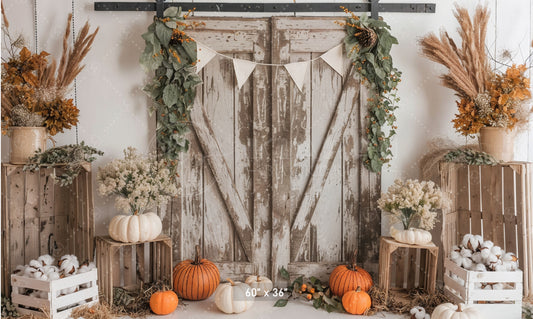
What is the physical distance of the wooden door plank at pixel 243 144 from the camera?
335 cm

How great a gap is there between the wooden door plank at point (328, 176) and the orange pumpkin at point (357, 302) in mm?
533

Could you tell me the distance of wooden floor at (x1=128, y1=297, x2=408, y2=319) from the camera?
2.84 m

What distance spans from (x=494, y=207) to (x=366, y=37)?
1.53 meters

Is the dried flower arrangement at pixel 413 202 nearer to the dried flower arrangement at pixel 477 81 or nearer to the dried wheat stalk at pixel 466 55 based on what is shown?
the dried flower arrangement at pixel 477 81

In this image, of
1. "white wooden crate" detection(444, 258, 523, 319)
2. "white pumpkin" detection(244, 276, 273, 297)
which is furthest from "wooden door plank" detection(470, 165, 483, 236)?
"white pumpkin" detection(244, 276, 273, 297)

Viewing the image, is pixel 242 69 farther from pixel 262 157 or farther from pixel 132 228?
pixel 132 228

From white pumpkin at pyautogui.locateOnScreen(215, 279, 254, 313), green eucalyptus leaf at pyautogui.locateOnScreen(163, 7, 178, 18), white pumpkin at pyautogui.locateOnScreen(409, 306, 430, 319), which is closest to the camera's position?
white pumpkin at pyautogui.locateOnScreen(409, 306, 430, 319)

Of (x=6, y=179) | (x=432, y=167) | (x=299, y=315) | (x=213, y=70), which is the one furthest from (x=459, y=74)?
(x=6, y=179)

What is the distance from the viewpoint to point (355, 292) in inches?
113

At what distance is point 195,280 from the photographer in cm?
303

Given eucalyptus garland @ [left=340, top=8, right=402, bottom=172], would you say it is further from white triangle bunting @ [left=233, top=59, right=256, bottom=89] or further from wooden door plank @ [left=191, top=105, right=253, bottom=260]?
wooden door plank @ [left=191, top=105, right=253, bottom=260]

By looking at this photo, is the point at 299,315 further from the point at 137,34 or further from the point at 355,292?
the point at 137,34

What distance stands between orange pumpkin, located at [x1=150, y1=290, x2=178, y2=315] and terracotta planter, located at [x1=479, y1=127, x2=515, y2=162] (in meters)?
2.40

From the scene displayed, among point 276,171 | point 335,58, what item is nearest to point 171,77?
point 276,171
